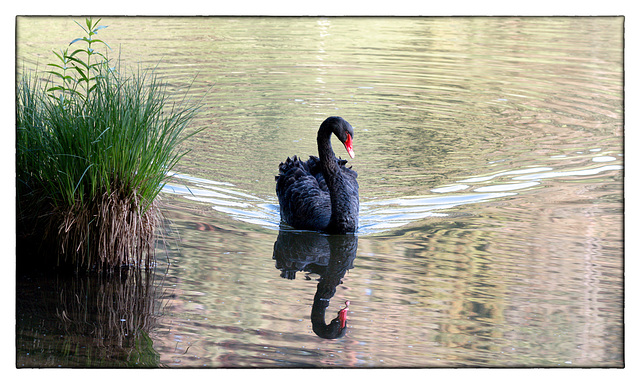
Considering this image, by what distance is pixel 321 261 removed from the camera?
5422mm

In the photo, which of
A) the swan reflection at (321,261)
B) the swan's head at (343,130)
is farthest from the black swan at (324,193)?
the swan reflection at (321,261)

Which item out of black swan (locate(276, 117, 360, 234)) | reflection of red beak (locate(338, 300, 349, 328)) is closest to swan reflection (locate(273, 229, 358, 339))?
reflection of red beak (locate(338, 300, 349, 328))

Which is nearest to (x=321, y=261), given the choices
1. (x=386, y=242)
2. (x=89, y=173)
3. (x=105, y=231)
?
(x=386, y=242)

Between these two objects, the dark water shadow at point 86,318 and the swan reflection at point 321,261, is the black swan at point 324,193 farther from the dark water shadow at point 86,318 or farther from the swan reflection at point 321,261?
the dark water shadow at point 86,318

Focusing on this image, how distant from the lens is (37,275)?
466 centimetres

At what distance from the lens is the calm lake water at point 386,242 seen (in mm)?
3932

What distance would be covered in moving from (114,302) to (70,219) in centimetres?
59

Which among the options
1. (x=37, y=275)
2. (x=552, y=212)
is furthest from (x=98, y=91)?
(x=552, y=212)

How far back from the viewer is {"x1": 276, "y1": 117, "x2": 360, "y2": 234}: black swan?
5.95 m

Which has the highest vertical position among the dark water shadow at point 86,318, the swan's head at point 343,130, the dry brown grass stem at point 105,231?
the swan's head at point 343,130

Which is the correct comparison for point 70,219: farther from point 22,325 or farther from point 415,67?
point 415,67

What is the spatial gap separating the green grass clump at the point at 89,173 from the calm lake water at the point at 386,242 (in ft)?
0.78

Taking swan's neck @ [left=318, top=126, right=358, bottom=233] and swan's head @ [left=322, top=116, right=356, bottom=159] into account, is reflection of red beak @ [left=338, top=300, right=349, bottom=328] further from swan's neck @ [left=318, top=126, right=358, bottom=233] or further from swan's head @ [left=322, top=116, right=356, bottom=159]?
swan's head @ [left=322, top=116, right=356, bottom=159]

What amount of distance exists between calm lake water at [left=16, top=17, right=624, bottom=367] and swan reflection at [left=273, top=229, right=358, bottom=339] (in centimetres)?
2
